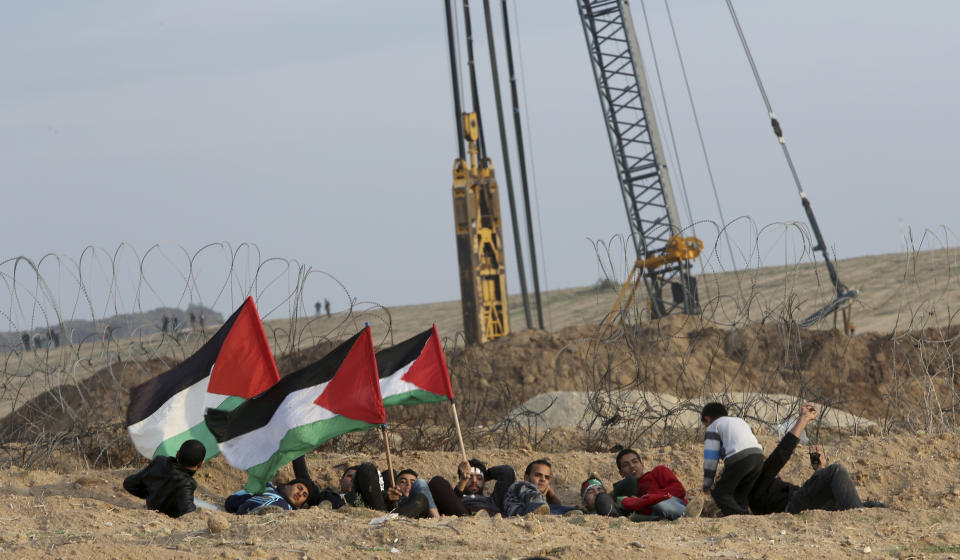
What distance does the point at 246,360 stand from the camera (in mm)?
9344

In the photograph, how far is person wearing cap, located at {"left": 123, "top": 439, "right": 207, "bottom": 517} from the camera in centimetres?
799

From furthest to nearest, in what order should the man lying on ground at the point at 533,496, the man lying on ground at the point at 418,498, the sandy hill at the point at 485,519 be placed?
1. the man lying on ground at the point at 533,496
2. the man lying on ground at the point at 418,498
3. the sandy hill at the point at 485,519

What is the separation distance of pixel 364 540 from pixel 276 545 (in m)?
0.51

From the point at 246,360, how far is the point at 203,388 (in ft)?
1.48

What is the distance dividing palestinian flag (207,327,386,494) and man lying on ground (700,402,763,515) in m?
2.49

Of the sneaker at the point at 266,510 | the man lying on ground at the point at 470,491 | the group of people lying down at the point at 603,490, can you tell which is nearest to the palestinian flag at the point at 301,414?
the group of people lying down at the point at 603,490

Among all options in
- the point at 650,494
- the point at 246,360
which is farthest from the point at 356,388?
the point at 650,494

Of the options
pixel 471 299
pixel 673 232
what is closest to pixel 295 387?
pixel 471 299

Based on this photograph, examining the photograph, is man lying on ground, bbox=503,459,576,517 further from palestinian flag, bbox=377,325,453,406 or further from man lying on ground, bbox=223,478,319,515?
man lying on ground, bbox=223,478,319,515

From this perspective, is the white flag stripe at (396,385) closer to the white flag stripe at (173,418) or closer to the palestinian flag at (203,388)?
the palestinian flag at (203,388)

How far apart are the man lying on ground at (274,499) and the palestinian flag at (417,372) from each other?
1170mm

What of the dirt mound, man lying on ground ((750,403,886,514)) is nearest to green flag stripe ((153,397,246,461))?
man lying on ground ((750,403,886,514))

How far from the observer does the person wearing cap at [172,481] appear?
26.2 feet

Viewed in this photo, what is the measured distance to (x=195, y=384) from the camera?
9062mm
